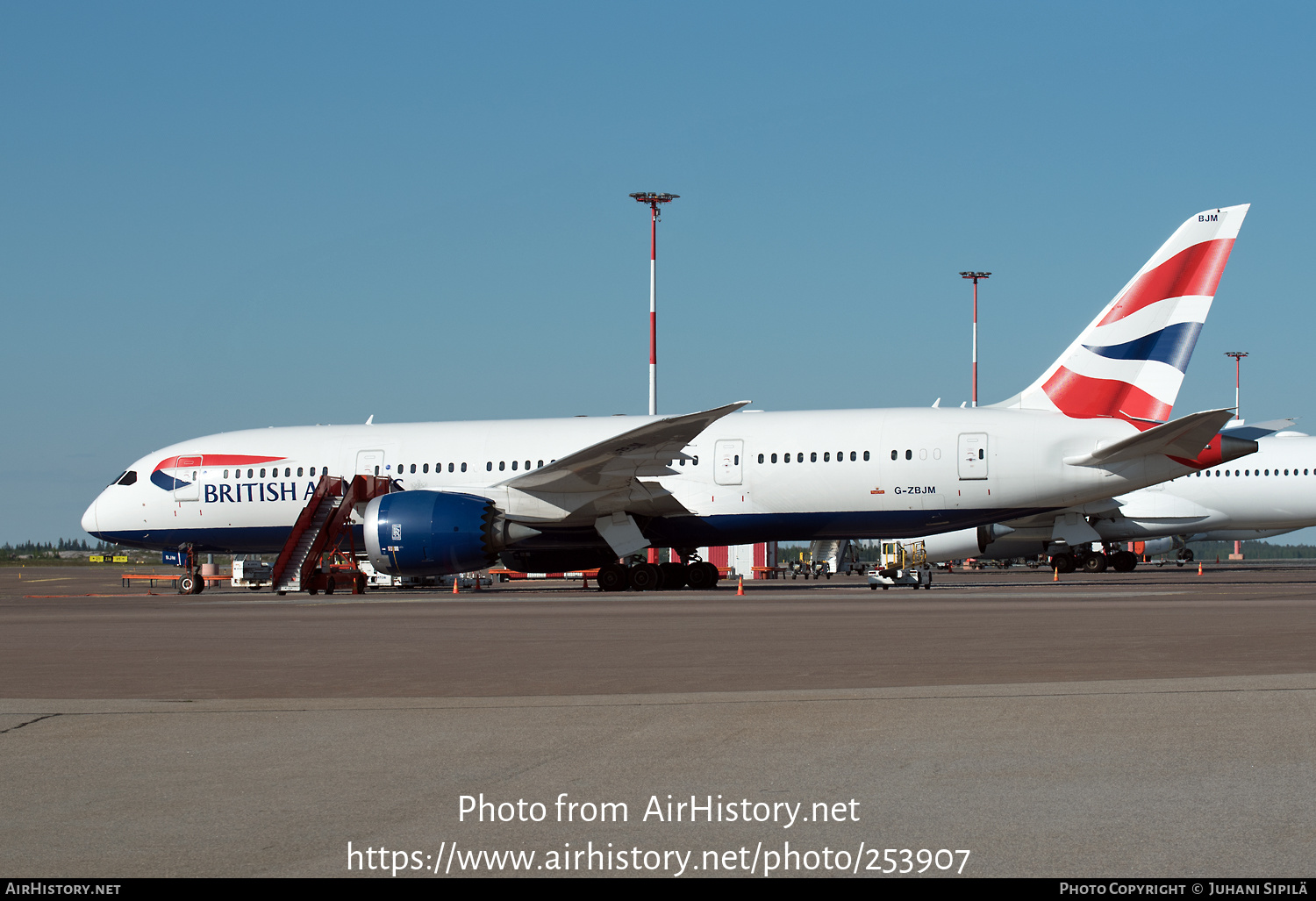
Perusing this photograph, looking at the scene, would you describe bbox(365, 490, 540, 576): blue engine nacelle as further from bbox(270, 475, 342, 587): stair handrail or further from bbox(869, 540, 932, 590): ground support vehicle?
bbox(869, 540, 932, 590): ground support vehicle

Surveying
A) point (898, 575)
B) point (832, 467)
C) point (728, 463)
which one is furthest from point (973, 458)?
point (728, 463)

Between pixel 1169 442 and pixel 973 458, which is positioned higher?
pixel 1169 442

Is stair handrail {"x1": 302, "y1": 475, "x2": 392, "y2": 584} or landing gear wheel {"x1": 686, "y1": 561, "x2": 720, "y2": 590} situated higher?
stair handrail {"x1": 302, "y1": 475, "x2": 392, "y2": 584}

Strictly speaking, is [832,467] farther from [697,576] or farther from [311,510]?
[311,510]

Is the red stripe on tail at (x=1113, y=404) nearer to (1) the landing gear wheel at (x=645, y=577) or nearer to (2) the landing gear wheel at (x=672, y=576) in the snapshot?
(2) the landing gear wheel at (x=672, y=576)

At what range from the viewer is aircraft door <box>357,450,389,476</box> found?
2909 centimetres

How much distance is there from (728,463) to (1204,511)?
1060 inches

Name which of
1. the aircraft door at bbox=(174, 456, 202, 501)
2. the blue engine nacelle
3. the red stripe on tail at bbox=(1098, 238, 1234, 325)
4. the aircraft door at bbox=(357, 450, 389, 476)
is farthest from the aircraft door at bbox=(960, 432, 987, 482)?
the aircraft door at bbox=(174, 456, 202, 501)

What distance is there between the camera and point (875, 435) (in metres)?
26.3

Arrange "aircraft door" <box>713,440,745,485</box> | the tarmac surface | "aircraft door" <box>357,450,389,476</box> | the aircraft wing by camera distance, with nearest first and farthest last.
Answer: the tarmac surface, the aircraft wing, "aircraft door" <box>713,440,745,485</box>, "aircraft door" <box>357,450,389,476</box>

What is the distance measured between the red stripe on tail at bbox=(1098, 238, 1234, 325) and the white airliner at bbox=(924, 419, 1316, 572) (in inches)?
627

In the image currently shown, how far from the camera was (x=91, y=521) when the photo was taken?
31.2 metres

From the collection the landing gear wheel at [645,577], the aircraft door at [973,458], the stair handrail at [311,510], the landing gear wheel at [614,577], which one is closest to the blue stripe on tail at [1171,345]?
the aircraft door at [973,458]

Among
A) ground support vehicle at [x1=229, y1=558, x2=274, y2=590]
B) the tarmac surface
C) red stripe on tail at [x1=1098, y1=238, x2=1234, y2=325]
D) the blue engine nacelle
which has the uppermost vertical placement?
red stripe on tail at [x1=1098, y1=238, x2=1234, y2=325]
